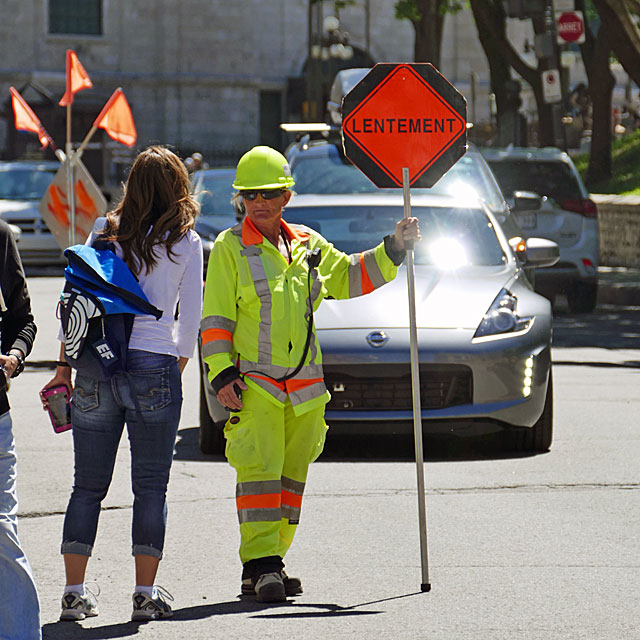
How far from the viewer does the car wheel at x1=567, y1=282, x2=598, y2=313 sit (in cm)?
1780

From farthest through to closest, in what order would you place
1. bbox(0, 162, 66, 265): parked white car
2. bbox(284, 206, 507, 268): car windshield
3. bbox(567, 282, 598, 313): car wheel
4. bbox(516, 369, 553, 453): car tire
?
bbox(0, 162, 66, 265): parked white car, bbox(567, 282, 598, 313): car wheel, bbox(284, 206, 507, 268): car windshield, bbox(516, 369, 553, 453): car tire

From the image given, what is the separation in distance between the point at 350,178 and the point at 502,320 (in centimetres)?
349

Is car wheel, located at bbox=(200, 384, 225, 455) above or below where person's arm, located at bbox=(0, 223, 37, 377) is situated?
below

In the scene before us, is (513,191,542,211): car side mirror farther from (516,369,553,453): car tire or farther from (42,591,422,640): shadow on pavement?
(42,591,422,640): shadow on pavement

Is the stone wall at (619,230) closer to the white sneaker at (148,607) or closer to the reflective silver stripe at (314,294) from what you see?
the reflective silver stripe at (314,294)

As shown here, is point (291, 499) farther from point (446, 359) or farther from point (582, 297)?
point (582, 297)

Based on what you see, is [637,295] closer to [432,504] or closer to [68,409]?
[432,504]

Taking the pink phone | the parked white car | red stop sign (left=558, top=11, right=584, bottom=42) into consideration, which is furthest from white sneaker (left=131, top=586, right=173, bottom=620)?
red stop sign (left=558, top=11, right=584, bottom=42)

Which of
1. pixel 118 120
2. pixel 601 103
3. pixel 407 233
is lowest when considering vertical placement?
pixel 407 233

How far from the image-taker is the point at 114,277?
5.20 metres

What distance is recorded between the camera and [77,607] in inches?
206

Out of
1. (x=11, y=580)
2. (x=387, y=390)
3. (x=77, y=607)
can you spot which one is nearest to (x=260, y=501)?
(x=77, y=607)

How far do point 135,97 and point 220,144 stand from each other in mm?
3309

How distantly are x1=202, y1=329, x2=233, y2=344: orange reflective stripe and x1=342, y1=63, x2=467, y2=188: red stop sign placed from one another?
3.77ft
